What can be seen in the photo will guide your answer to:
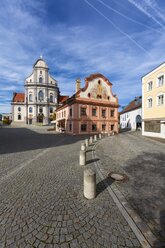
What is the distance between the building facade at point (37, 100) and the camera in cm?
5578

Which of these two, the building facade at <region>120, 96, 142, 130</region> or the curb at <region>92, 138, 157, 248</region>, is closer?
the curb at <region>92, 138, 157, 248</region>

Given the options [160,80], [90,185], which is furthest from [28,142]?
[160,80]

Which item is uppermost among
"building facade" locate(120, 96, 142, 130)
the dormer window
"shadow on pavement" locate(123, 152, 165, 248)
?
the dormer window

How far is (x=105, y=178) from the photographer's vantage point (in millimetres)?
5680

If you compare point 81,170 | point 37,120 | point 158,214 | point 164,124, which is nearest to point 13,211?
point 81,170

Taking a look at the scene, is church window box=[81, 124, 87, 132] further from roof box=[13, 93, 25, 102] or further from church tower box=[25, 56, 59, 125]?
roof box=[13, 93, 25, 102]

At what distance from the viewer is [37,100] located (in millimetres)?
56656

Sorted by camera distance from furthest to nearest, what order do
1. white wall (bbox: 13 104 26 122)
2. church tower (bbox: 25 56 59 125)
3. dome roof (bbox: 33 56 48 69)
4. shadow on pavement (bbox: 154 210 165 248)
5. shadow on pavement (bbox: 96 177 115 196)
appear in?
white wall (bbox: 13 104 26 122) → church tower (bbox: 25 56 59 125) → dome roof (bbox: 33 56 48 69) → shadow on pavement (bbox: 96 177 115 196) → shadow on pavement (bbox: 154 210 165 248)

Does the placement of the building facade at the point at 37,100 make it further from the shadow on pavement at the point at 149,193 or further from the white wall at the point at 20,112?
the shadow on pavement at the point at 149,193

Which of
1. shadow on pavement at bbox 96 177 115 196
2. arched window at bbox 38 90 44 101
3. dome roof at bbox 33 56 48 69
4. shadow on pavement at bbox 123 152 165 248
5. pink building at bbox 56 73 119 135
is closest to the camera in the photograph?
shadow on pavement at bbox 123 152 165 248

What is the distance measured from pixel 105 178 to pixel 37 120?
55.5 metres

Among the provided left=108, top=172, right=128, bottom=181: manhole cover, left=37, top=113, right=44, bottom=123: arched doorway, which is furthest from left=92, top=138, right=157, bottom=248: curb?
left=37, top=113, right=44, bottom=123: arched doorway

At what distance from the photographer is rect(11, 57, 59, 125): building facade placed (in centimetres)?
5578

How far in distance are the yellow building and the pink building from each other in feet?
27.3
